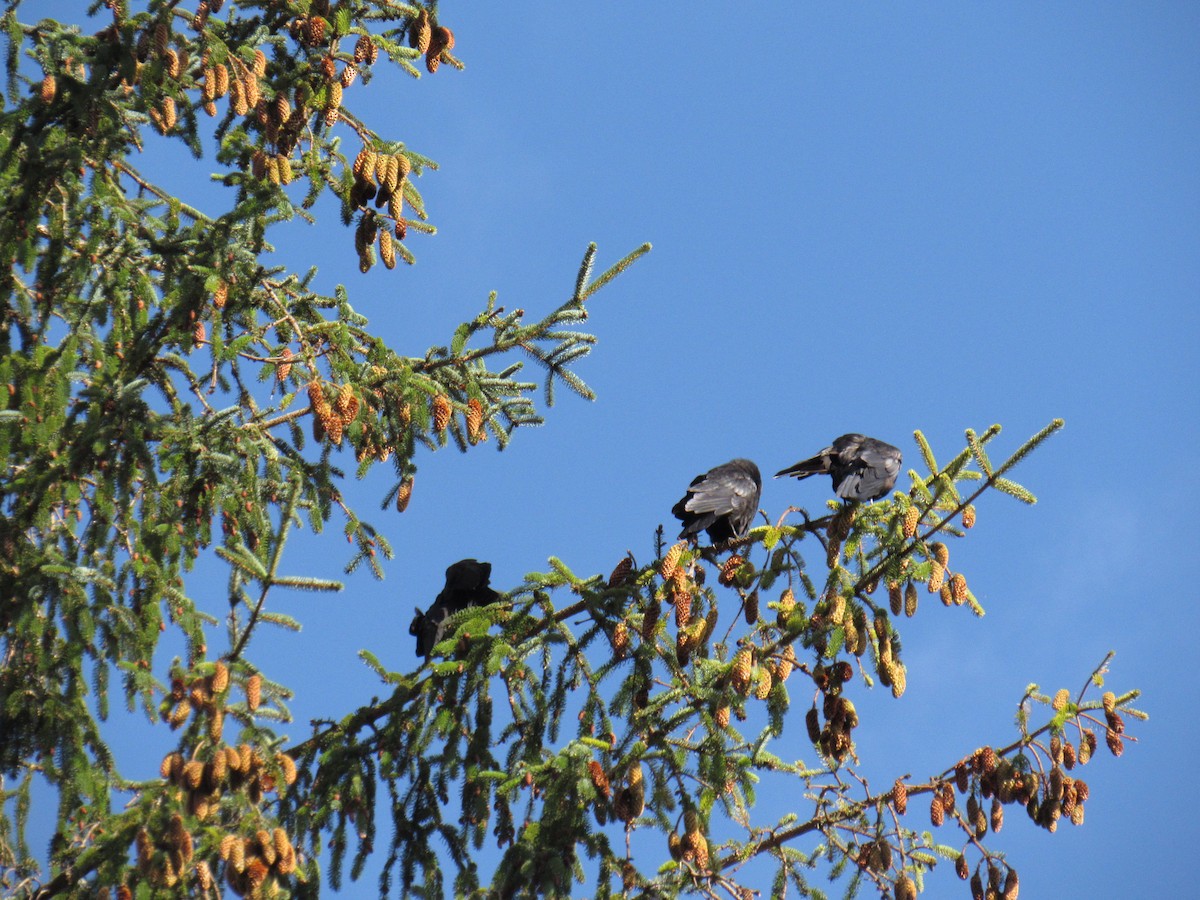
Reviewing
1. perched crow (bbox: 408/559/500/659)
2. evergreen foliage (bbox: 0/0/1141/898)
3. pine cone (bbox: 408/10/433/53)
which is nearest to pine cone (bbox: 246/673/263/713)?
evergreen foliage (bbox: 0/0/1141/898)

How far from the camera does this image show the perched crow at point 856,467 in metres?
5.30

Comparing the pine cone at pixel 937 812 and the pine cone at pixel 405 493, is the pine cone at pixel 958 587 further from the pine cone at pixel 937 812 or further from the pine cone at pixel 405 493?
the pine cone at pixel 405 493

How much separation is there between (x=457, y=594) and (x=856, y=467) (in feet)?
8.07

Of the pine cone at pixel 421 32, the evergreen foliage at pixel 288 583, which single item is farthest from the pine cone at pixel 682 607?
the pine cone at pixel 421 32

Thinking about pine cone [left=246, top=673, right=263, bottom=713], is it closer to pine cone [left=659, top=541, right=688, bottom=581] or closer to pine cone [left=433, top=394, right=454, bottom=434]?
pine cone [left=659, top=541, right=688, bottom=581]

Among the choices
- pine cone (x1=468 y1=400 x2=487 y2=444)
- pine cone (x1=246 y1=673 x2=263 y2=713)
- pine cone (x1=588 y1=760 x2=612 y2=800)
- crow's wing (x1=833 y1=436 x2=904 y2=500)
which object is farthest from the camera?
pine cone (x1=468 y1=400 x2=487 y2=444)

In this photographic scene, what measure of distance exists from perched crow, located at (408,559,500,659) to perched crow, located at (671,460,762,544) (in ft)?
4.30

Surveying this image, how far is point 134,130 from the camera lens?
5891 mm

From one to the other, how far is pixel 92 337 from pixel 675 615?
2.88 metres

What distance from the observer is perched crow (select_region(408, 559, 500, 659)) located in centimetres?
678

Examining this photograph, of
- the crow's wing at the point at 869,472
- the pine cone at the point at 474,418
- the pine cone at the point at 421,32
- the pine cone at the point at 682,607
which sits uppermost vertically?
the pine cone at the point at 421,32

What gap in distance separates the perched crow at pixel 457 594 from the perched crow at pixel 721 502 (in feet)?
4.30

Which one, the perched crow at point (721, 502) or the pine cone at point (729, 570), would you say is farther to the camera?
the perched crow at point (721, 502)

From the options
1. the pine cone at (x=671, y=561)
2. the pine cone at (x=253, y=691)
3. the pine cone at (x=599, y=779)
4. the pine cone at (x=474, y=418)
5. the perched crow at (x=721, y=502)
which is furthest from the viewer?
the pine cone at (x=474, y=418)
